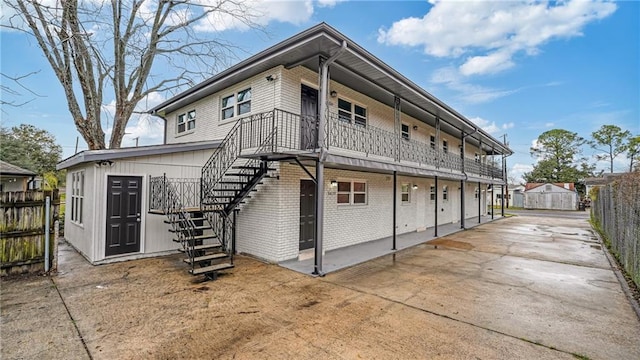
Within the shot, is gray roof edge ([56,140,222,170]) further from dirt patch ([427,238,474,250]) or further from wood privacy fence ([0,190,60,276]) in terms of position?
dirt patch ([427,238,474,250])

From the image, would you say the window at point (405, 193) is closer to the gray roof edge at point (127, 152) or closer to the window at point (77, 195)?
the gray roof edge at point (127, 152)

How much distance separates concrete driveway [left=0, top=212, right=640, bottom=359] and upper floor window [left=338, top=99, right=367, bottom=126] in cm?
495

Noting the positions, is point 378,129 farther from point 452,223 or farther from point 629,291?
point 452,223

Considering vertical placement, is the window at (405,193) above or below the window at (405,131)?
below

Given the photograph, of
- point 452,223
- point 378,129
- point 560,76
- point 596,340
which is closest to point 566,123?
point 560,76

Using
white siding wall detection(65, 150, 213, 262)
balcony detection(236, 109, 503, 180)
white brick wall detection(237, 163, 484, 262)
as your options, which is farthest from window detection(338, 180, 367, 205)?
white siding wall detection(65, 150, 213, 262)

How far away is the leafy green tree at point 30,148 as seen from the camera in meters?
26.3

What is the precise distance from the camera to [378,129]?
10.5 meters

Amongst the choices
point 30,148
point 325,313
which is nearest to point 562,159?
point 325,313

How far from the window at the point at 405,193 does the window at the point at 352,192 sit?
3.13 m

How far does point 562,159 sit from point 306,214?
2085 inches

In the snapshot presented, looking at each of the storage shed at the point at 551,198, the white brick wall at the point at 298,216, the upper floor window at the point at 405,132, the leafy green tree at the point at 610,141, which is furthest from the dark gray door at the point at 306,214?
the leafy green tree at the point at 610,141

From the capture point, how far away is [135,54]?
1275 cm

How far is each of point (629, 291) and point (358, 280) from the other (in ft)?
18.4
